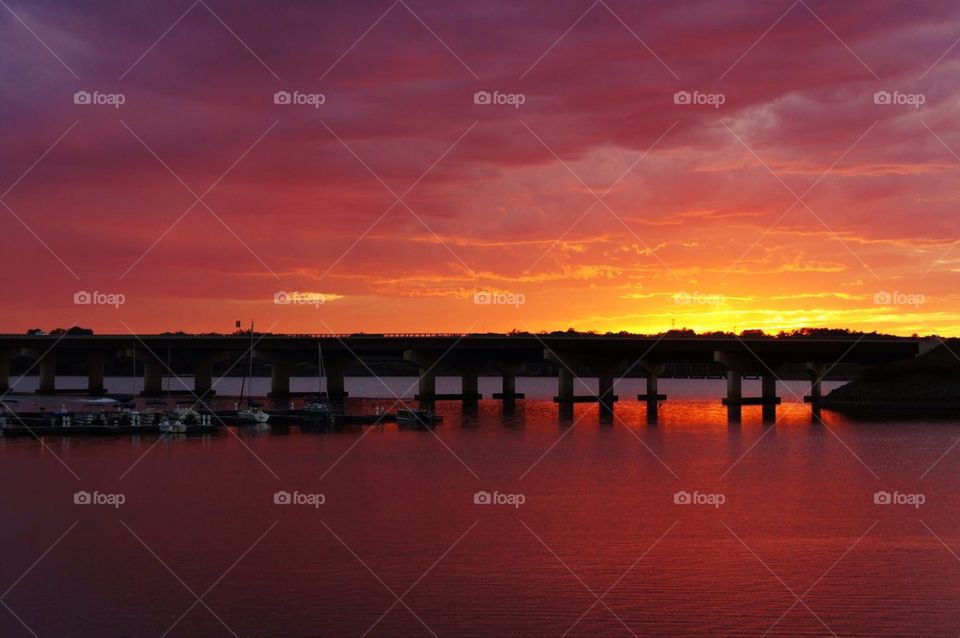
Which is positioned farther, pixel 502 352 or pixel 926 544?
pixel 502 352

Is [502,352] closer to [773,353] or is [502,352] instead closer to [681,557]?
[773,353]

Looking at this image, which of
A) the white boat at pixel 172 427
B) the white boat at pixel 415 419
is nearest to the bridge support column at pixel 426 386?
the white boat at pixel 415 419

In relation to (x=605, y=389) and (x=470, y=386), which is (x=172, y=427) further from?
(x=605, y=389)

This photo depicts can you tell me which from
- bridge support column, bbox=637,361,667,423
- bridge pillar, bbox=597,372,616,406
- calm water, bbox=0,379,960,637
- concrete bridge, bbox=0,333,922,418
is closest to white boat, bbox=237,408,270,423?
calm water, bbox=0,379,960,637

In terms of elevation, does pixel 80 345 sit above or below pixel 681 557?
above

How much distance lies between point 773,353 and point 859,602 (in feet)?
425

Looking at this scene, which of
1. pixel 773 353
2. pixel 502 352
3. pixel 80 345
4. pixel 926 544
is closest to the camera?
pixel 926 544

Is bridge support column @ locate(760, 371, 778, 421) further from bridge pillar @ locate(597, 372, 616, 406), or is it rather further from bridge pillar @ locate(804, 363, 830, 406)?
bridge pillar @ locate(597, 372, 616, 406)

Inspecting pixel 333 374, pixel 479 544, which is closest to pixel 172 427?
pixel 479 544

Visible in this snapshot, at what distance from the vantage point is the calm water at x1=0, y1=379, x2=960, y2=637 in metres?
38.3

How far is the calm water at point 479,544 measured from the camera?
38.3m

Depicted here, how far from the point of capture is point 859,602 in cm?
4056

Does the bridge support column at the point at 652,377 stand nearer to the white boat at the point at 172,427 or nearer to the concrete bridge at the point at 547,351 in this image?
the concrete bridge at the point at 547,351

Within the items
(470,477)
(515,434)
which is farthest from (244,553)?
(515,434)
